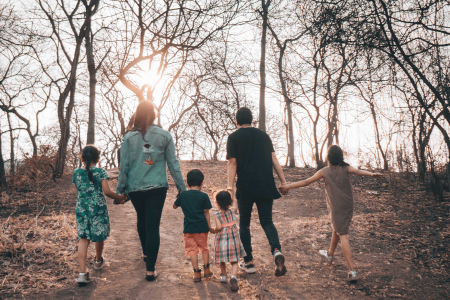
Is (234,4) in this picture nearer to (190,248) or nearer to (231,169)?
(231,169)

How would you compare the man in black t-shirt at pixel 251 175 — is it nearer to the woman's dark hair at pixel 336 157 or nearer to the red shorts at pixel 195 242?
the red shorts at pixel 195 242

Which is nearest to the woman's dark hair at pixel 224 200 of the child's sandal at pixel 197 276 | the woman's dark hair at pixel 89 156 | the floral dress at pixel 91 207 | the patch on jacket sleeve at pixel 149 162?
the child's sandal at pixel 197 276

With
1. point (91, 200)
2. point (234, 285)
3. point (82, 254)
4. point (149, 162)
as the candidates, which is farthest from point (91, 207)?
point (234, 285)

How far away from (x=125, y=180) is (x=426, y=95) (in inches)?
397

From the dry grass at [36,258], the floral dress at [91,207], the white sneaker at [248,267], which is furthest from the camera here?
the white sneaker at [248,267]

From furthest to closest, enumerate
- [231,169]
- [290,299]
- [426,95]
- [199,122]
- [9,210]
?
[199,122] < [426,95] < [9,210] < [231,169] < [290,299]

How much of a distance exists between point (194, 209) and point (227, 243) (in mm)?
553

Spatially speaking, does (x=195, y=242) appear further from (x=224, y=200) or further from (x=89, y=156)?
(x=89, y=156)

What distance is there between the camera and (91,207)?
3.85 meters

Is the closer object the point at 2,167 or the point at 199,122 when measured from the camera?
the point at 2,167

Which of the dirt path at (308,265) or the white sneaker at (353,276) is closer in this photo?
the dirt path at (308,265)

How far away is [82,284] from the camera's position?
3.57m

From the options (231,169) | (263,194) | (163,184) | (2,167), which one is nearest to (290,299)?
(263,194)

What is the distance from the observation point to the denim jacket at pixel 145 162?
3713 mm
